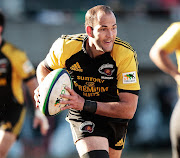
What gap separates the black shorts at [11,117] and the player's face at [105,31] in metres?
2.54

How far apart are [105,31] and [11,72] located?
8.91 ft

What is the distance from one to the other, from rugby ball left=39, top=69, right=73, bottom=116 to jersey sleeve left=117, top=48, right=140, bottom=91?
63 centimetres

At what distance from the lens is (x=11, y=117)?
7.11m

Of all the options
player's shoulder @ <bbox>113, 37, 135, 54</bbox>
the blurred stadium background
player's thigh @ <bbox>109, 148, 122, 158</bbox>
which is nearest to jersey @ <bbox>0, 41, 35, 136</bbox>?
player's thigh @ <bbox>109, 148, 122, 158</bbox>

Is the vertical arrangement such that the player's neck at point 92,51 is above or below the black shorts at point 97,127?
above

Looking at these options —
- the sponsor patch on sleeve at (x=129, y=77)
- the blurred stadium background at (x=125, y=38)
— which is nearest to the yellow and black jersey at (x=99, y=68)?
the sponsor patch on sleeve at (x=129, y=77)

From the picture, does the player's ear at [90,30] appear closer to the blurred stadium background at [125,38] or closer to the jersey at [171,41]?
the jersey at [171,41]

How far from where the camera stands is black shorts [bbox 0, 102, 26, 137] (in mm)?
6930

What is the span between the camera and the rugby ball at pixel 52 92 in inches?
187

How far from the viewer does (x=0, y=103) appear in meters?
7.09

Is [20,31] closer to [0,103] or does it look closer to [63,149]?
[63,149]

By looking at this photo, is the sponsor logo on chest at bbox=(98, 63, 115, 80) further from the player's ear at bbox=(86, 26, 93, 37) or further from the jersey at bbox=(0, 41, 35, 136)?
the jersey at bbox=(0, 41, 35, 136)

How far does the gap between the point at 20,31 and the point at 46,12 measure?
112 centimetres

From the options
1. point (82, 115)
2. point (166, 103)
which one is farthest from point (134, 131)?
point (82, 115)
